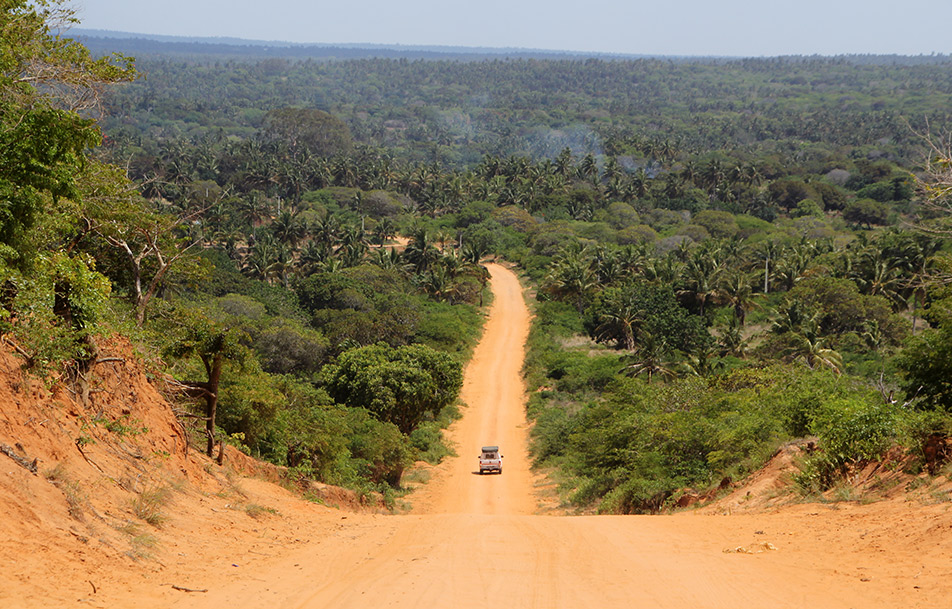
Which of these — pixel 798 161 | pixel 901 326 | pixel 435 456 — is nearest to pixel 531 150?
pixel 798 161

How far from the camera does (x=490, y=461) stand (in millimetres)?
31750

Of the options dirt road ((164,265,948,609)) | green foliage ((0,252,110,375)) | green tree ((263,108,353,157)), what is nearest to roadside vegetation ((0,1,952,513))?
green foliage ((0,252,110,375))

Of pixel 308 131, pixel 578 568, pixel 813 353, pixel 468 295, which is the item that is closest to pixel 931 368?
pixel 578 568

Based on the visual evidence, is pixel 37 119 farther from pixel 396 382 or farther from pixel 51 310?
pixel 396 382

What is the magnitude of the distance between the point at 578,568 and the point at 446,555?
6.65ft

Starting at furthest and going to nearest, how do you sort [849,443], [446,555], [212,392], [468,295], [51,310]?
[468,295], [212,392], [849,443], [51,310], [446,555]

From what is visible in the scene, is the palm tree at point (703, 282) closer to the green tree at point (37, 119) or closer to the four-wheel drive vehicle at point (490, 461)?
the four-wheel drive vehicle at point (490, 461)

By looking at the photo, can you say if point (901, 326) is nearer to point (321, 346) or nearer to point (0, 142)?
point (321, 346)

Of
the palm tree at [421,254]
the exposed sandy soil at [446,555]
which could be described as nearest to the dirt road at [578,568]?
the exposed sandy soil at [446,555]

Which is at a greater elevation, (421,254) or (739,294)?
(421,254)

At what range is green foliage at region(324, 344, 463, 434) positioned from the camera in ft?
109

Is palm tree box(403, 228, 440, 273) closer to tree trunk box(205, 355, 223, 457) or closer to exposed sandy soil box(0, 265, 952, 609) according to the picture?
tree trunk box(205, 355, 223, 457)

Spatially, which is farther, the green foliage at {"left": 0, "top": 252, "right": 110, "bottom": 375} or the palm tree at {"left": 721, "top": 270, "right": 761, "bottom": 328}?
the palm tree at {"left": 721, "top": 270, "right": 761, "bottom": 328}

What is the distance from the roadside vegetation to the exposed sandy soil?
8.98ft
